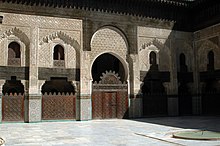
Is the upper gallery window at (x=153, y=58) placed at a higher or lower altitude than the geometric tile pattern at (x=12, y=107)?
higher

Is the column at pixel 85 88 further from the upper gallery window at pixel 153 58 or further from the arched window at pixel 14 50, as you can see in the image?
the upper gallery window at pixel 153 58

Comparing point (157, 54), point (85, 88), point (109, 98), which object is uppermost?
point (157, 54)

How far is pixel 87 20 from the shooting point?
14.0 m

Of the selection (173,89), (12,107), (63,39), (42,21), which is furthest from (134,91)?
(12,107)

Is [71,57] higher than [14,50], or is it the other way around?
[14,50]

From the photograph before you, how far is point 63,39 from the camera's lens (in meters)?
13.6

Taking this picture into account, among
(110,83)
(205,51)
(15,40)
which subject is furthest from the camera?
(205,51)

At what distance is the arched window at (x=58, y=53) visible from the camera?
1358 centimetres

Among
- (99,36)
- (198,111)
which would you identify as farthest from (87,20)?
(198,111)

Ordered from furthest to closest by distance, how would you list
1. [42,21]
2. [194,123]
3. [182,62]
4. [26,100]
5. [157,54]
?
[182,62] → [157,54] → [42,21] → [26,100] → [194,123]

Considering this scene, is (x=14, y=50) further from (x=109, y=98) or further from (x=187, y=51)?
(x=187, y=51)

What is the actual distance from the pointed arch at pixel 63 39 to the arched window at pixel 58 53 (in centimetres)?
42

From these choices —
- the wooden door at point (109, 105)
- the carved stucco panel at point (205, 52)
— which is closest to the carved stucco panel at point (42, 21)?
the wooden door at point (109, 105)

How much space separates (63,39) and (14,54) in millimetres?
2281
